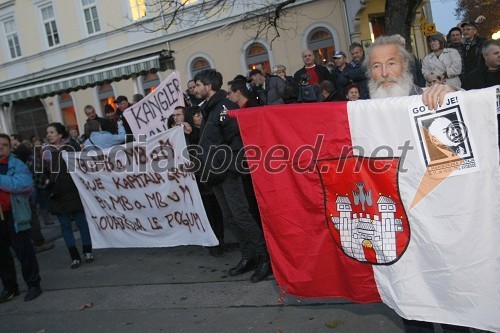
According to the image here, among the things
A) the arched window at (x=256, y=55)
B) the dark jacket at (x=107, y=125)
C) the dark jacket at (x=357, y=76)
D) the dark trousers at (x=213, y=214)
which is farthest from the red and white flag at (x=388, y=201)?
the arched window at (x=256, y=55)

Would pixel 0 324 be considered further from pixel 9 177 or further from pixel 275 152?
pixel 275 152

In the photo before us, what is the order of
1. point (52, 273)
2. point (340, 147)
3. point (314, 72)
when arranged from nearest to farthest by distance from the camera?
point (340, 147) → point (52, 273) → point (314, 72)

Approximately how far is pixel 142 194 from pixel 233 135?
80.0 inches

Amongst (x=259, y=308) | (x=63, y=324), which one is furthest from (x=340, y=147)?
(x=63, y=324)

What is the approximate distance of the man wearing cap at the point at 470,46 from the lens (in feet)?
23.5

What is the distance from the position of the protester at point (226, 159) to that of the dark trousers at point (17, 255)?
234 centimetres

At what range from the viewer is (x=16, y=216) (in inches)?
222

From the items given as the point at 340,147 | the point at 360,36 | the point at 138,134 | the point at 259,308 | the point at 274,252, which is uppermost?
the point at 360,36

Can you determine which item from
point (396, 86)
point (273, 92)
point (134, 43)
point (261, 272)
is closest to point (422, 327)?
point (396, 86)

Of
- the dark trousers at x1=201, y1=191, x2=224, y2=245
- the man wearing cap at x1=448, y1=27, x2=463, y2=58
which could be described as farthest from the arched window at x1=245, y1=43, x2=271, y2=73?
the dark trousers at x1=201, y1=191, x2=224, y2=245

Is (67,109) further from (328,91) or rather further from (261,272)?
(261,272)

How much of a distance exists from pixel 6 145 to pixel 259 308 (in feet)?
11.4

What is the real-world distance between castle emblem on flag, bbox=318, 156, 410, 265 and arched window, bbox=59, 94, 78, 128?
901 inches

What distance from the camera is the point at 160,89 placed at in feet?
25.4
